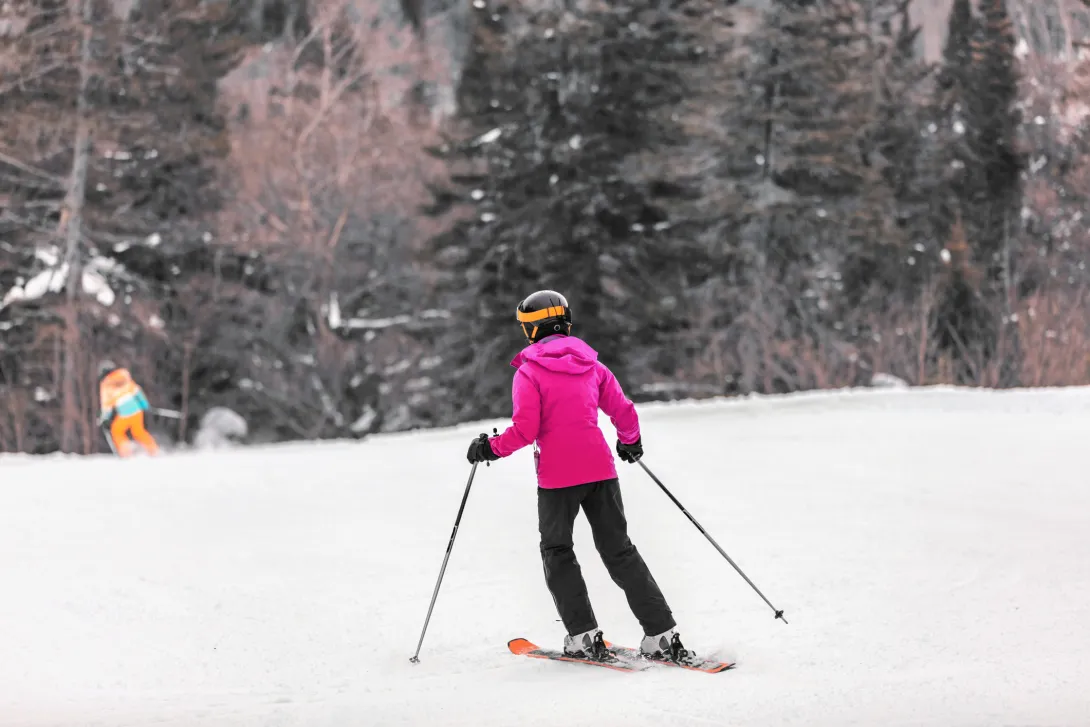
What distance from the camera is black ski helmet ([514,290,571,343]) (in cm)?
555

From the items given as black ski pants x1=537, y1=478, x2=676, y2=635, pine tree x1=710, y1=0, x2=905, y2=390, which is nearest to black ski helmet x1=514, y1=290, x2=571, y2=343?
black ski pants x1=537, y1=478, x2=676, y2=635

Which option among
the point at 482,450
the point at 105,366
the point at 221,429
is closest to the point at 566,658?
the point at 482,450

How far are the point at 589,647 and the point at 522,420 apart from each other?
40.8 inches

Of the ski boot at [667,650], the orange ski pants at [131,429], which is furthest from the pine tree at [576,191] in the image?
the ski boot at [667,650]

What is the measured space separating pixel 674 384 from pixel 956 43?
23179mm

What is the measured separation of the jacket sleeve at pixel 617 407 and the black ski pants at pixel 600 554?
0.25 meters

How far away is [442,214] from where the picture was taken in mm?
33719

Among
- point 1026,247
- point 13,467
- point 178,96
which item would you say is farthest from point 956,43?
point 13,467

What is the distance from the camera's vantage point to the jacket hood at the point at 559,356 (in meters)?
5.45

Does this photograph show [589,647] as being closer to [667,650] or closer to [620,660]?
[620,660]

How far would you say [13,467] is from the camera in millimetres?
11305

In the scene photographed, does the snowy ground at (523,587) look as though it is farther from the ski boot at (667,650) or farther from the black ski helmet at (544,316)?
the black ski helmet at (544,316)

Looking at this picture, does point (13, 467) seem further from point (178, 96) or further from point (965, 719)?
point (178, 96)

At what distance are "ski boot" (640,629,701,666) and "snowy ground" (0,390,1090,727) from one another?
0.15 meters
